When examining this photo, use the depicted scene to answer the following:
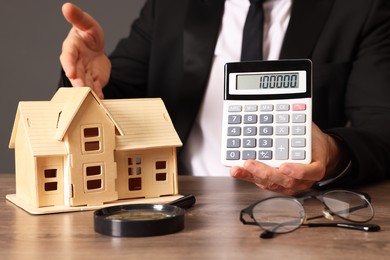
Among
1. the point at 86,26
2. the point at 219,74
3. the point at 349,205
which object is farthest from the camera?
the point at 219,74

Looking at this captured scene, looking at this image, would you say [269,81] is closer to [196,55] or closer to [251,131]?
[251,131]

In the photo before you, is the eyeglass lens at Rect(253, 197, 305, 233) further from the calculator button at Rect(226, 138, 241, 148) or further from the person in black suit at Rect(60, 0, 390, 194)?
the person in black suit at Rect(60, 0, 390, 194)

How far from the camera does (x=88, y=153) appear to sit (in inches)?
42.3

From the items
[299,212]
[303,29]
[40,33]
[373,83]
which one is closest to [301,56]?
[303,29]

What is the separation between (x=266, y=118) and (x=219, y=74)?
1.99ft

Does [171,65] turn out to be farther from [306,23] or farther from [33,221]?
[33,221]

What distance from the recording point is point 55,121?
1100 millimetres

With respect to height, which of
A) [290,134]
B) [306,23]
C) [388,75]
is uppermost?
[306,23]

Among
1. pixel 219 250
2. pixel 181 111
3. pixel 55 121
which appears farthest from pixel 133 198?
pixel 181 111

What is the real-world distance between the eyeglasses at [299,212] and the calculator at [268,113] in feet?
0.28

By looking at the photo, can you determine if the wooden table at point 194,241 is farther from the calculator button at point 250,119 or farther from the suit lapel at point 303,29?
the suit lapel at point 303,29

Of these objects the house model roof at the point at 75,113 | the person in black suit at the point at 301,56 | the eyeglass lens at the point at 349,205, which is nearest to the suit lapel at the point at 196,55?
the person in black suit at the point at 301,56

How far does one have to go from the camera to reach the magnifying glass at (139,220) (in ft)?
2.99

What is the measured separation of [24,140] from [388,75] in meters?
0.82
